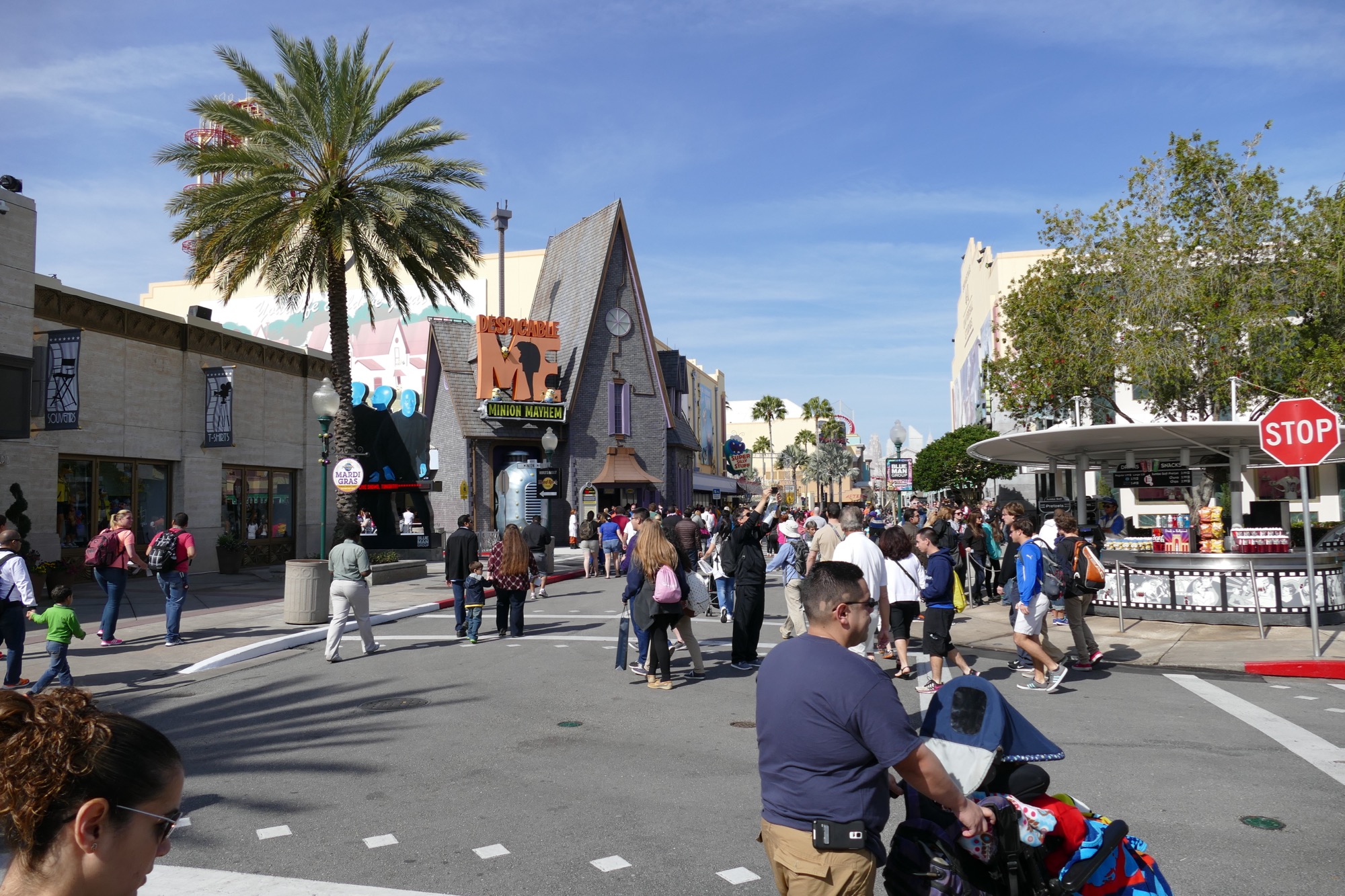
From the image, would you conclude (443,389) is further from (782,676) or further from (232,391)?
(782,676)

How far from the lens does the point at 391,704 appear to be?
8.84 m

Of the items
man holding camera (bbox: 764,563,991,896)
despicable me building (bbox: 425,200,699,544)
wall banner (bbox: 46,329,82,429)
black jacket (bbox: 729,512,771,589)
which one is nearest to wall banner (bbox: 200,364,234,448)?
wall banner (bbox: 46,329,82,429)

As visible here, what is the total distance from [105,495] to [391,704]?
53.1 feet

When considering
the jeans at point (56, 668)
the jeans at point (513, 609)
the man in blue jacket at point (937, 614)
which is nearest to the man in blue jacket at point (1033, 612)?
the man in blue jacket at point (937, 614)

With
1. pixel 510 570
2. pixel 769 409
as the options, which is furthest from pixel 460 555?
pixel 769 409

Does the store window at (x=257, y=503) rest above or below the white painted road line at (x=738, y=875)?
above

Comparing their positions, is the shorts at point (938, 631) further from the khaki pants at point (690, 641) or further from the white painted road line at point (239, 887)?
the white painted road line at point (239, 887)

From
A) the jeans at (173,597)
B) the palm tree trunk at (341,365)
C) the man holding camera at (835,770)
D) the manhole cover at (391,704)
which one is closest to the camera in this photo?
the man holding camera at (835,770)

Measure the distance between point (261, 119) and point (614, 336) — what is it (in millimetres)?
21065

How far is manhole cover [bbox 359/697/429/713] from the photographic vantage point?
28.3 feet

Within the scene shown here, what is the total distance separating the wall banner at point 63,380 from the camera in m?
18.3

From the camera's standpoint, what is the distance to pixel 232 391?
2402 cm

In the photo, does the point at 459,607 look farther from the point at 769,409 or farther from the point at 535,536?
the point at 769,409

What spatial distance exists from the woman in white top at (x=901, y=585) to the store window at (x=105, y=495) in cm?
1582
